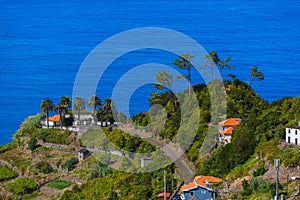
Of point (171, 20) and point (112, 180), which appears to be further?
point (171, 20)

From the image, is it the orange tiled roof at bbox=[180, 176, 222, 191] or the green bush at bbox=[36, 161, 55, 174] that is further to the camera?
the green bush at bbox=[36, 161, 55, 174]

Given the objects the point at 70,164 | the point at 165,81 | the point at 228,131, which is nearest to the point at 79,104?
the point at 165,81

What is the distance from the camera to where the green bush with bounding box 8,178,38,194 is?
220 ft

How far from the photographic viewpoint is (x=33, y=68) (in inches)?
5202

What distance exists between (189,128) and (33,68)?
71.6 m

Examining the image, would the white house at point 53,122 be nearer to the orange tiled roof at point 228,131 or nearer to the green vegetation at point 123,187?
the green vegetation at point 123,187

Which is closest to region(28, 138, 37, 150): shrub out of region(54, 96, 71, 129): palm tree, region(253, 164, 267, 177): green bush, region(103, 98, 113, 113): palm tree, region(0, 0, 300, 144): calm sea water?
region(54, 96, 71, 129): palm tree

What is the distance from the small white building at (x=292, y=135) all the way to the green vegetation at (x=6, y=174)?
2782cm

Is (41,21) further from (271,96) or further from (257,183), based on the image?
(257,183)

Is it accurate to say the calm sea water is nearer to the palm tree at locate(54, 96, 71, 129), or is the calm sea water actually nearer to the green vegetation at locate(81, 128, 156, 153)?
the palm tree at locate(54, 96, 71, 129)

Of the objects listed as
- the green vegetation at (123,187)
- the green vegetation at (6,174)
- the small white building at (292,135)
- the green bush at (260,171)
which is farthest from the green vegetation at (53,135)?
the green bush at (260,171)

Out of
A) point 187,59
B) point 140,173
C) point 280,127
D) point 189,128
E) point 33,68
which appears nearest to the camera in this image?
point 280,127

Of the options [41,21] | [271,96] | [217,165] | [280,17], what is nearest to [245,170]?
[217,165]

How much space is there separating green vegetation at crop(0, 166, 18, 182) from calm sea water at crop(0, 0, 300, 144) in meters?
30.6
